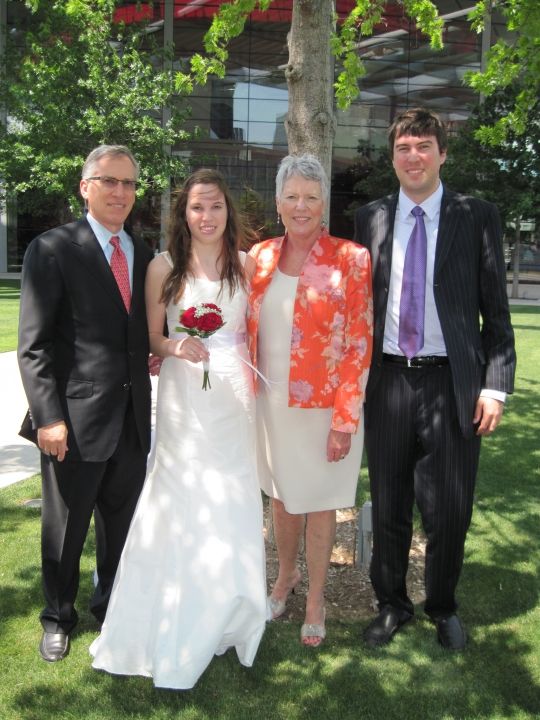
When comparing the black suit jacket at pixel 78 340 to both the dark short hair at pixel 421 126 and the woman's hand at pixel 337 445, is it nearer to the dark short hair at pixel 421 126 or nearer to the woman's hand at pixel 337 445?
the woman's hand at pixel 337 445

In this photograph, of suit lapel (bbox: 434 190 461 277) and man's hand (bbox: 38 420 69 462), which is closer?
man's hand (bbox: 38 420 69 462)

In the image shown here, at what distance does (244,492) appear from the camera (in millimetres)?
3416

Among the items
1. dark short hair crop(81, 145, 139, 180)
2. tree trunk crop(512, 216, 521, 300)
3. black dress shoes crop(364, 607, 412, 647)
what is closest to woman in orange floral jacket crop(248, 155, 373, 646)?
black dress shoes crop(364, 607, 412, 647)

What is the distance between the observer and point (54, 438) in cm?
321

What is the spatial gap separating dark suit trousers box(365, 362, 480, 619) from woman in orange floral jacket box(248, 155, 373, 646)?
17 cm

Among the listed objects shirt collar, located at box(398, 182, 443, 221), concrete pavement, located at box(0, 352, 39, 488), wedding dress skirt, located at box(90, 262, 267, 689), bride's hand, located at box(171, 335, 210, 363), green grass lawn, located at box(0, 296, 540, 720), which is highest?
shirt collar, located at box(398, 182, 443, 221)

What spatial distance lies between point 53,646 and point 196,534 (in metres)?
0.92

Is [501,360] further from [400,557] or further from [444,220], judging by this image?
[400,557]

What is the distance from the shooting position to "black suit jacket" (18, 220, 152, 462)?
319cm

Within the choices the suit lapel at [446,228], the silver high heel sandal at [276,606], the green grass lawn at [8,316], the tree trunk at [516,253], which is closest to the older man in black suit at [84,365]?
the silver high heel sandal at [276,606]

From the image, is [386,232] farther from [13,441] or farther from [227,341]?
[13,441]

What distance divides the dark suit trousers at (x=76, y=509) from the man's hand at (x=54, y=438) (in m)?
0.14

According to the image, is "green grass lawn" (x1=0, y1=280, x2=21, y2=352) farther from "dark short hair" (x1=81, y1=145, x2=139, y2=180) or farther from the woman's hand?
the woman's hand

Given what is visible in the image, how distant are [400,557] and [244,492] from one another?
3.06 ft
